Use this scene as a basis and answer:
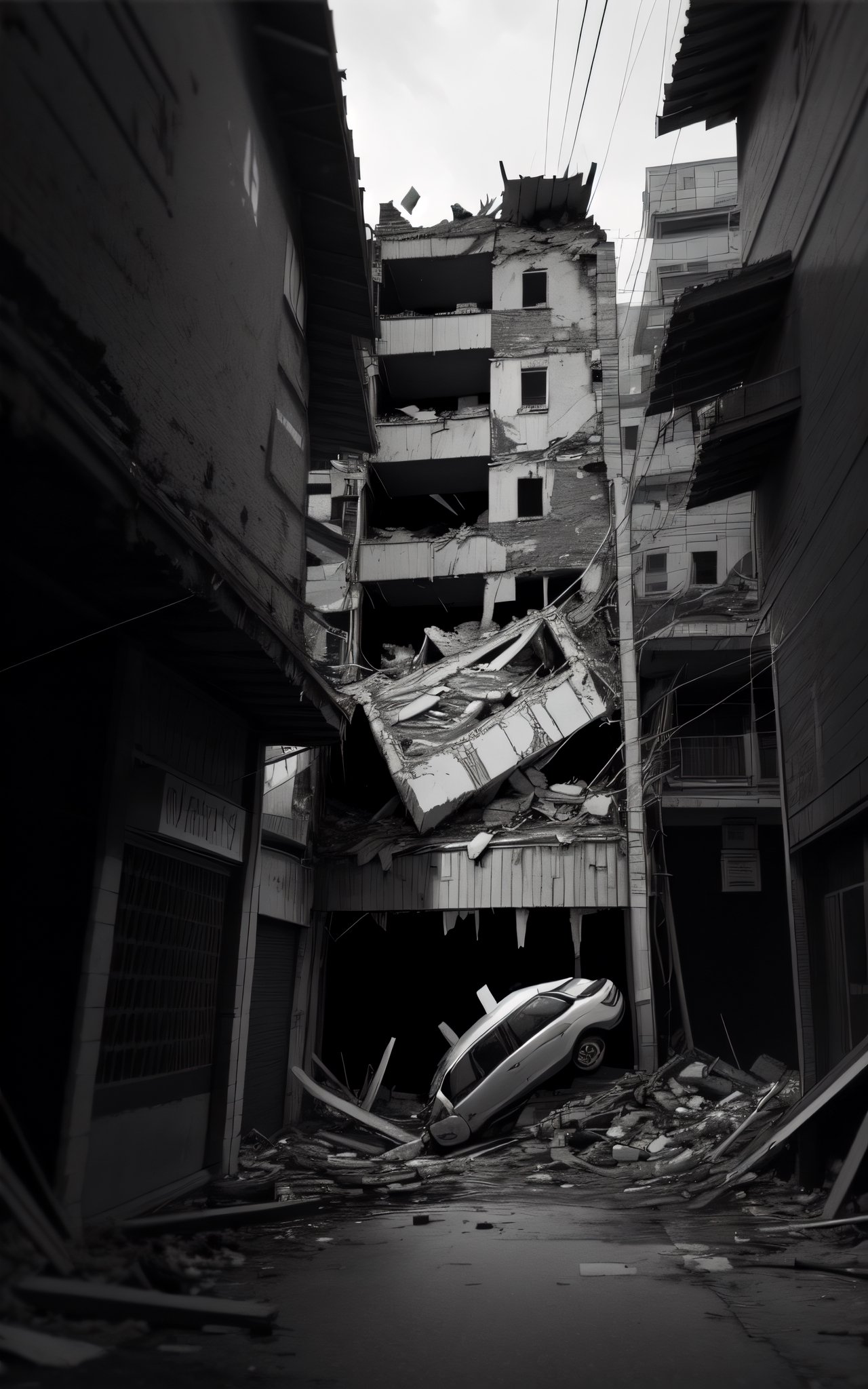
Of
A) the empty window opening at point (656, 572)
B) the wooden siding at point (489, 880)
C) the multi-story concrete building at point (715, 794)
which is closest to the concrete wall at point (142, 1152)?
the wooden siding at point (489, 880)

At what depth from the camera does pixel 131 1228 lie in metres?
7.14

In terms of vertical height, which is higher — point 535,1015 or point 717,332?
point 717,332

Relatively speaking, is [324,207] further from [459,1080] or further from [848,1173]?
[459,1080]

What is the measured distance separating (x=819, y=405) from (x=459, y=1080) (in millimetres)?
10384

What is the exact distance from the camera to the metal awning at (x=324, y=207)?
31.6 ft

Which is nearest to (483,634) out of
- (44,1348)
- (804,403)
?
(804,403)

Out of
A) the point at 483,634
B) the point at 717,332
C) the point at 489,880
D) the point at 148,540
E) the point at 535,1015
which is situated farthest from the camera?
the point at 483,634

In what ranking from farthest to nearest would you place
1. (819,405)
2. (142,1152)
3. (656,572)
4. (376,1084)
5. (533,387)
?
1. (533,387)
2. (656,572)
3. (376,1084)
4. (819,405)
5. (142,1152)

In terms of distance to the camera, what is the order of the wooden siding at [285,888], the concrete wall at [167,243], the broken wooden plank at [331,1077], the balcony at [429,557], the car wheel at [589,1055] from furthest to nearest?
the balcony at [429,557] → the broken wooden plank at [331,1077] → the car wheel at [589,1055] → the wooden siding at [285,888] → the concrete wall at [167,243]

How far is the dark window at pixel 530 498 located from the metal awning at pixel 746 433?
13134 millimetres

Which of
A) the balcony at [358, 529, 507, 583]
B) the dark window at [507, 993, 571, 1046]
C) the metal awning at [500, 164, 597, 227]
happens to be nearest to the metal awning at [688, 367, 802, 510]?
the dark window at [507, 993, 571, 1046]

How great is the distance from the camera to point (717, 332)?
41.2 feet

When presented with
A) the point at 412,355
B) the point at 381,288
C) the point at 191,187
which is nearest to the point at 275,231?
the point at 191,187

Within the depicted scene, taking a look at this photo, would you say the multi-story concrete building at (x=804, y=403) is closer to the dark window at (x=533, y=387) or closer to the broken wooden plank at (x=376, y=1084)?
the broken wooden plank at (x=376, y=1084)
